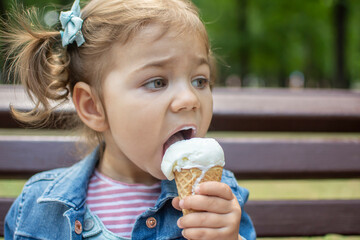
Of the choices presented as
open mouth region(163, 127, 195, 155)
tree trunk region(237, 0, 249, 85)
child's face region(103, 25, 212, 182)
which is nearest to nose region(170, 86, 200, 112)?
child's face region(103, 25, 212, 182)

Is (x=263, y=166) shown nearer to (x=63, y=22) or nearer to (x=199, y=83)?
(x=199, y=83)

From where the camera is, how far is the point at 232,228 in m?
1.39

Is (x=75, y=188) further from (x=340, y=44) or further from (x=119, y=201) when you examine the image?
(x=340, y=44)

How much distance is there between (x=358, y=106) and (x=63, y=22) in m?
1.81

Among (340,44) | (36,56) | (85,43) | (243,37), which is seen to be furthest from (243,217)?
(243,37)

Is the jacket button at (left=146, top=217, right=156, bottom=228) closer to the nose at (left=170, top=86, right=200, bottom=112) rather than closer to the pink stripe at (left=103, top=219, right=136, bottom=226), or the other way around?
the pink stripe at (left=103, top=219, right=136, bottom=226)

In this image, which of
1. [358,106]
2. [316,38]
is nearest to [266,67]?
[316,38]

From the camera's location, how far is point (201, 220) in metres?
1.35

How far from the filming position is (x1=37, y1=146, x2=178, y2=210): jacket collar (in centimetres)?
170

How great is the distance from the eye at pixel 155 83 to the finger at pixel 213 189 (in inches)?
18.1

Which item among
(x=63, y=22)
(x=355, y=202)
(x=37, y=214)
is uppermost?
(x=63, y=22)

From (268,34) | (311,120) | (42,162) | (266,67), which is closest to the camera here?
(42,162)

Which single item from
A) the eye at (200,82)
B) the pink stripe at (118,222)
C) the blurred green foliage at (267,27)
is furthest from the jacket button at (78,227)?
the blurred green foliage at (267,27)

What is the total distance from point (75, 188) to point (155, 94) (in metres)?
0.62
